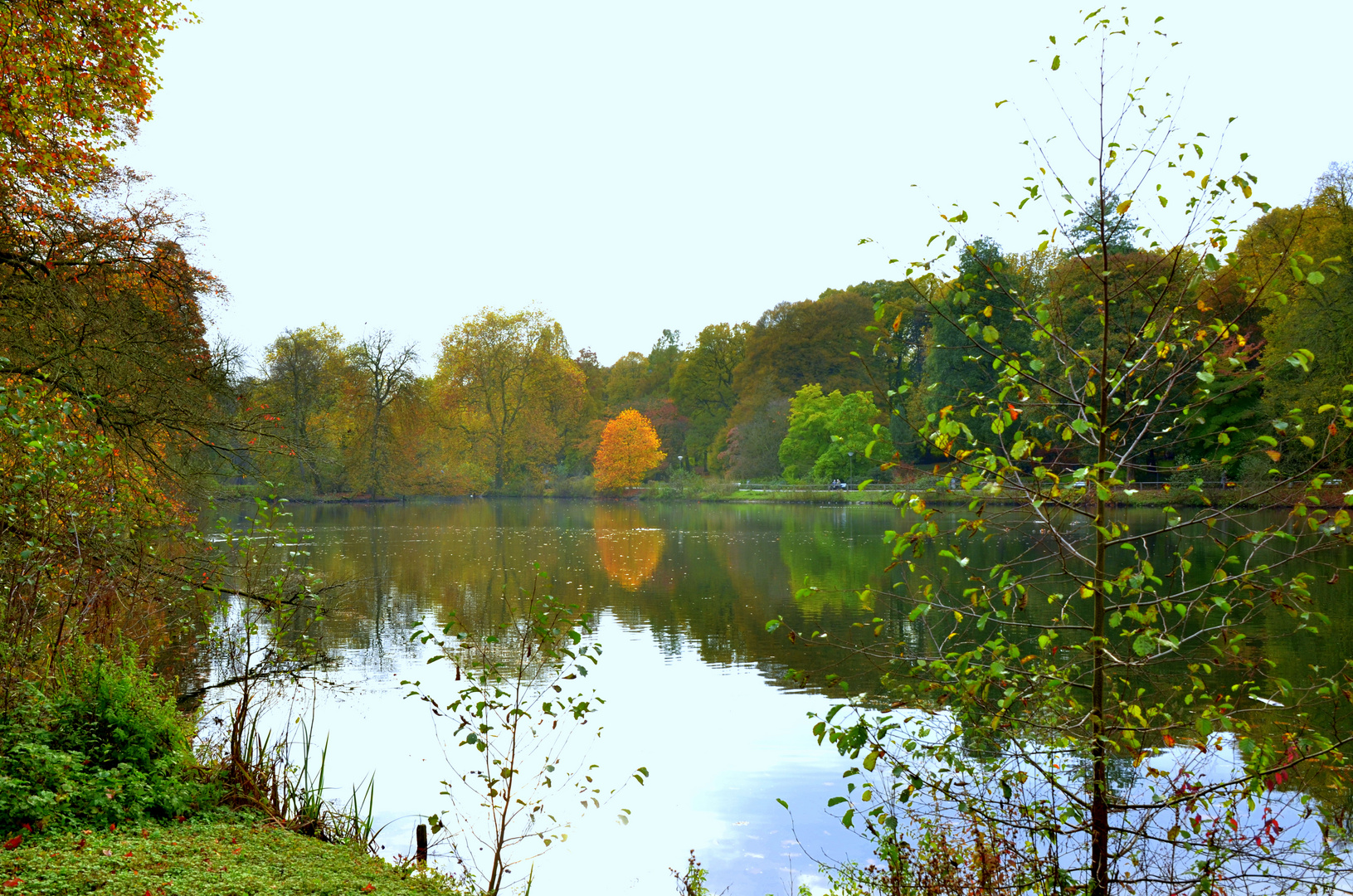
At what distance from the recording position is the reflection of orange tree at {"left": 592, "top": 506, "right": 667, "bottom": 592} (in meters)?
21.7

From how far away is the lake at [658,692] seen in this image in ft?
22.5

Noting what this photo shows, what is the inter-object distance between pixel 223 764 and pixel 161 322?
4.90 meters

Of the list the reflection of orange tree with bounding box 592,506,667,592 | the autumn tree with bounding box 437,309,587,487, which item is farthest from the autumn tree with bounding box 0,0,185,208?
the autumn tree with bounding box 437,309,587,487

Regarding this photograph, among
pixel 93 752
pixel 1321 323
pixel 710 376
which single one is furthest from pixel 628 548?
pixel 710 376

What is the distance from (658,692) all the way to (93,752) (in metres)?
6.87

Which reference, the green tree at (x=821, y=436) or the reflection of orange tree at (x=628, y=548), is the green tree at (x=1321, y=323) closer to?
the reflection of orange tree at (x=628, y=548)

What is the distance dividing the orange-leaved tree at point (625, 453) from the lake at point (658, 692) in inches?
1236

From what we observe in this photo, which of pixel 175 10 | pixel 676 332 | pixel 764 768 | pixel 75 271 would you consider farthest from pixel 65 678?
pixel 676 332

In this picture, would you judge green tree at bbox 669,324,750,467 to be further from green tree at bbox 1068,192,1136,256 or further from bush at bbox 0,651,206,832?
green tree at bbox 1068,192,1136,256

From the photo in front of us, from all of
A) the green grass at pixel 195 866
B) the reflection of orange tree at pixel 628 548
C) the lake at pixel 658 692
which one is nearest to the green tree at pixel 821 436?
the reflection of orange tree at pixel 628 548

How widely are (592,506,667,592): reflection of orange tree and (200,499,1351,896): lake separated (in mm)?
159

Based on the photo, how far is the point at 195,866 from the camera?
13.2 ft

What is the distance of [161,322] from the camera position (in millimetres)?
9258

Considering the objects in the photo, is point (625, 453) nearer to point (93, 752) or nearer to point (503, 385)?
point (503, 385)
